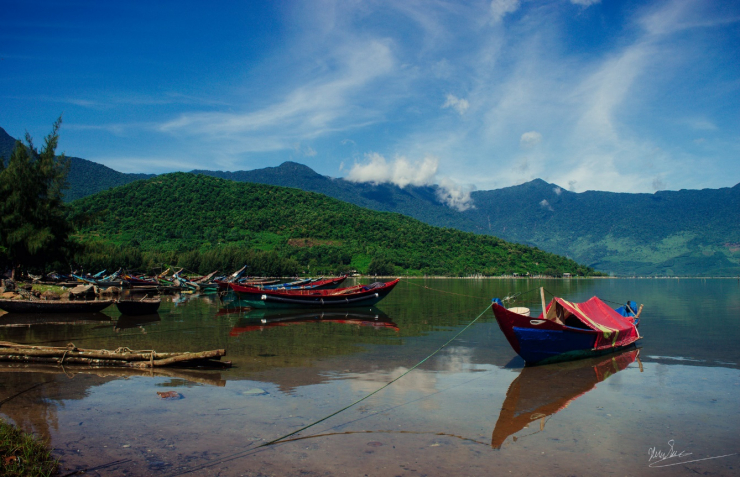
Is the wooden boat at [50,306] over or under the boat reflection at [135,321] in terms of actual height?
over

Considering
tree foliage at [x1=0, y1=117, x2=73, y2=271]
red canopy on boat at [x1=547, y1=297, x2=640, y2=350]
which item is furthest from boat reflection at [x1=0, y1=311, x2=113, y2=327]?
red canopy on boat at [x1=547, y1=297, x2=640, y2=350]

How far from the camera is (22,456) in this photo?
19.4 ft

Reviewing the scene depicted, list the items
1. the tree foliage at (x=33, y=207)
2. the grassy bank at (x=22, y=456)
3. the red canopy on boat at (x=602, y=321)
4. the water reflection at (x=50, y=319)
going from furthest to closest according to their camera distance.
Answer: the tree foliage at (x=33, y=207)
the water reflection at (x=50, y=319)
the red canopy on boat at (x=602, y=321)
the grassy bank at (x=22, y=456)

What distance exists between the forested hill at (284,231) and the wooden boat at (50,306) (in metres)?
92.3

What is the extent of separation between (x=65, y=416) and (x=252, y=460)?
4277 millimetres

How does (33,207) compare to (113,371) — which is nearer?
(113,371)

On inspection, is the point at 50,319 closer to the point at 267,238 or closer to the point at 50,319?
the point at 50,319

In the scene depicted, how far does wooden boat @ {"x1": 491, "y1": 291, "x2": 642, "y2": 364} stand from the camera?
1339 centimetres

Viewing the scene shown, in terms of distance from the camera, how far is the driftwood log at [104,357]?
12.1 m

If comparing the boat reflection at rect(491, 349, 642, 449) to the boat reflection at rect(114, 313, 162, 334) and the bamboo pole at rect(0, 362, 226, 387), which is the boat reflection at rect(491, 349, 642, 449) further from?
the boat reflection at rect(114, 313, 162, 334)

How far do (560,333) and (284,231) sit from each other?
449 feet

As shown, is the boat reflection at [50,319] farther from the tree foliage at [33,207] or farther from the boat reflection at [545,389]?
the boat reflection at [545,389]

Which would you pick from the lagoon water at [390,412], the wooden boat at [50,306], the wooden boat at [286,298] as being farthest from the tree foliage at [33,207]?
the lagoon water at [390,412]

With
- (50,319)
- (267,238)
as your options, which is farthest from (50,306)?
(267,238)
